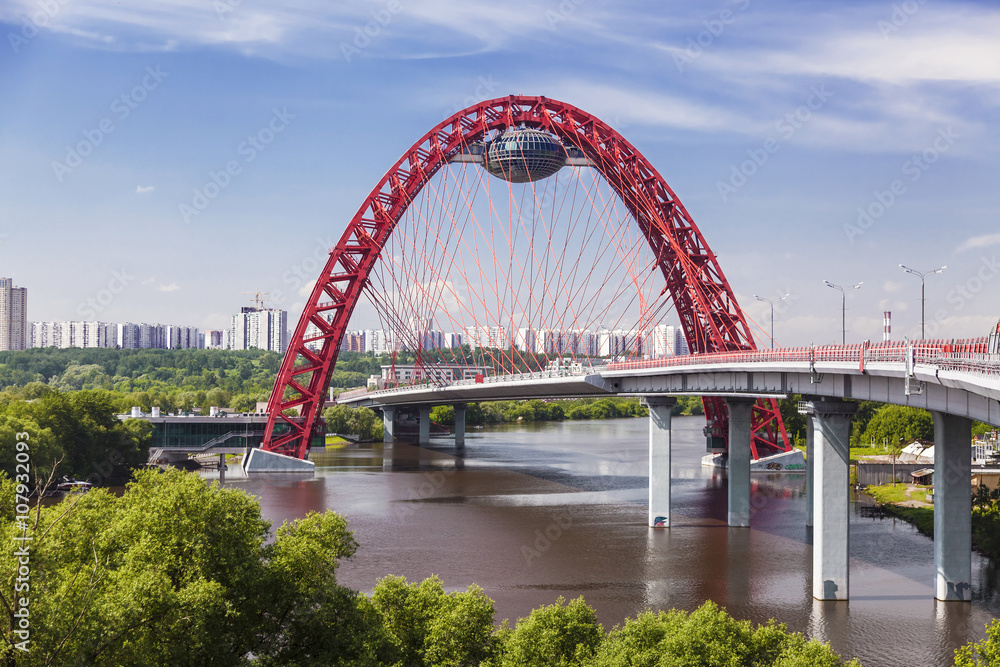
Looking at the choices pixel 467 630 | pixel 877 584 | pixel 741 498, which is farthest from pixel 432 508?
pixel 467 630

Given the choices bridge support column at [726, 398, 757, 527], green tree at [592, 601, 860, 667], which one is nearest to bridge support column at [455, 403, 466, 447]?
bridge support column at [726, 398, 757, 527]

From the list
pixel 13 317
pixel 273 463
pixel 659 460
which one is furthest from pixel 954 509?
pixel 13 317

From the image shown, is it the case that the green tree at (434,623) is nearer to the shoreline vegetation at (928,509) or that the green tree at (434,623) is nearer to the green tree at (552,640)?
the green tree at (552,640)

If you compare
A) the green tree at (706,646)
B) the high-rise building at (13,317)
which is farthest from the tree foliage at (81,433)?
the high-rise building at (13,317)

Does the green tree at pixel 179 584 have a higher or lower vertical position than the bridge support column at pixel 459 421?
higher

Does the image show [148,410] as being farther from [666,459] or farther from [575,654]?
[575,654]

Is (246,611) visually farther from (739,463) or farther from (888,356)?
(739,463)
